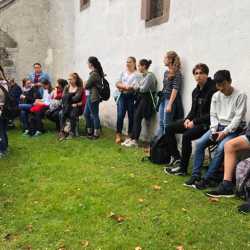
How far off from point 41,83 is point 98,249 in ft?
24.3

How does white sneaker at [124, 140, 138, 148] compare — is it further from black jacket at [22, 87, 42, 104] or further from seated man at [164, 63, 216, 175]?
black jacket at [22, 87, 42, 104]

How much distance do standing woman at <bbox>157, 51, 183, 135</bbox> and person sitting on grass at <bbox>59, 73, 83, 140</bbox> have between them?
7.37 ft

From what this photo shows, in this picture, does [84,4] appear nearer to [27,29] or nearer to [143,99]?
[27,29]

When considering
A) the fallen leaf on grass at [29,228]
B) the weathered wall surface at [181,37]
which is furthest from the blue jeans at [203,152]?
the fallen leaf on grass at [29,228]

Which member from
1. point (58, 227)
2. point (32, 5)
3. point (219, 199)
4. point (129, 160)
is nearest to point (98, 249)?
point (58, 227)

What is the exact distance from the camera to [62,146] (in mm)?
9203

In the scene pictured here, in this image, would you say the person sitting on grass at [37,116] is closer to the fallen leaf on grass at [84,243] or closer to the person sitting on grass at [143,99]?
the person sitting on grass at [143,99]

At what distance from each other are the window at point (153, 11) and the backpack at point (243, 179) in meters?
4.04

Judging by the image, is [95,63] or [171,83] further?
[95,63]

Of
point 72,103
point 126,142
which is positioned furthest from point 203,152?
point 72,103

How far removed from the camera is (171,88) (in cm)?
823

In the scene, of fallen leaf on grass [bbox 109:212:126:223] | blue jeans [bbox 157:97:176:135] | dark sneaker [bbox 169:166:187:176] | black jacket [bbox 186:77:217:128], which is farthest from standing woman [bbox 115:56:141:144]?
fallen leaf on grass [bbox 109:212:126:223]

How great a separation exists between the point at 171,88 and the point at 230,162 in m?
2.61

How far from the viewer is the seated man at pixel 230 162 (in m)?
5.91
